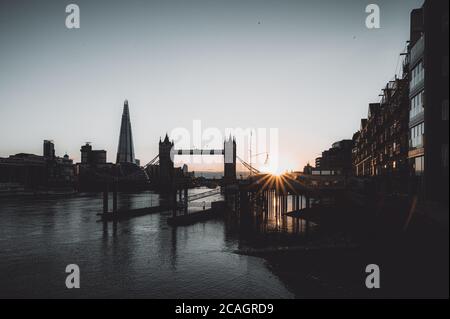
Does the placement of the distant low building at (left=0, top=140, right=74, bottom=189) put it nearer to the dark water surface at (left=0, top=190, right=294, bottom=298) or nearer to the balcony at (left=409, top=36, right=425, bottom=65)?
the dark water surface at (left=0, top=190, right=294, bottom=298)

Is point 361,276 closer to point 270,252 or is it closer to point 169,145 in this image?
point 270,252

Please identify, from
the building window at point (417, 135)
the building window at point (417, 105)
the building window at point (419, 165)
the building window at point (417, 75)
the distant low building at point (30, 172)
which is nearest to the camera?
the building window at point (417, 75)

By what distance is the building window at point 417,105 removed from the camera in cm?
2497

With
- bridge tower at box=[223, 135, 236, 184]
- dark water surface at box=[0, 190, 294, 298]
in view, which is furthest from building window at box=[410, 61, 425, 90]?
bridge tower at box=[223, 135, 236, 184]

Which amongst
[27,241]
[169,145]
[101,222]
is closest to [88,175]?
[169,145]

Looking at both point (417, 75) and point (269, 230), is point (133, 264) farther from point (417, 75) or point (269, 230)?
point (417, 75)

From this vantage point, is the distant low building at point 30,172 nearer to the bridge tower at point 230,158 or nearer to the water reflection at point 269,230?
the bridge tower at point 230,158

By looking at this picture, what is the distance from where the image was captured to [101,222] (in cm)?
5241

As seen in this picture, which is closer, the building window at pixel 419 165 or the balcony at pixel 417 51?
the balcony at pixel 417 51

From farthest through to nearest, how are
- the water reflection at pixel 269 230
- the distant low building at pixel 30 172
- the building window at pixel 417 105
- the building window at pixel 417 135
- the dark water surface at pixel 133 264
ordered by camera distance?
the distant low building at pixel 30 172, the water reflection at pixel 269 230, the building window at pixel 417 135, the building window at pixel 417 105, the dark water surface at pixel 133 264

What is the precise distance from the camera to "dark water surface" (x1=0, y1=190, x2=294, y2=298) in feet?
67.7

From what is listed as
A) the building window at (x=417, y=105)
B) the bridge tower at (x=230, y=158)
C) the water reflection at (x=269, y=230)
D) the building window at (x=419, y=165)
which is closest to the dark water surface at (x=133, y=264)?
the water reflection at (x=269, y=230)

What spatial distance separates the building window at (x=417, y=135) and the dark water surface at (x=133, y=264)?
17597 millimetres
